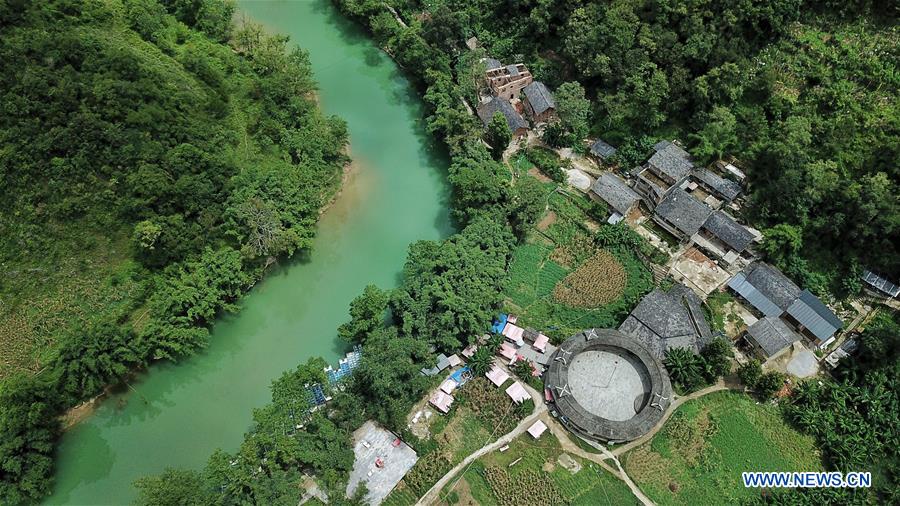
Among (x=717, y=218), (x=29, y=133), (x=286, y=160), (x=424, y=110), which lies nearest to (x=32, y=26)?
(x=29, y=133)

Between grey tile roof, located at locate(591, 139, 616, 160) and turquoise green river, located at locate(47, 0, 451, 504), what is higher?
grey tile roof, located at locate(591, 139, 616, 160)

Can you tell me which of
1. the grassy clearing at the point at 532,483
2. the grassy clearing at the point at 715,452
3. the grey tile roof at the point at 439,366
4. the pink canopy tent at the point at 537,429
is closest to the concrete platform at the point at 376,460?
the grassy clearing at the point at 532,483

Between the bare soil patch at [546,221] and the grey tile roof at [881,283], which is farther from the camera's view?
the bare soil patch at [546,221]

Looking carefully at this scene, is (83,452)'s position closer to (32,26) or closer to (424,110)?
(32,26)

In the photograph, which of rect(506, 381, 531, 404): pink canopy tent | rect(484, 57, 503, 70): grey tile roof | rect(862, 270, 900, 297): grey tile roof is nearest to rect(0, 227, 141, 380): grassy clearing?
rect(506, 381, 531, 404): pink canopy tent

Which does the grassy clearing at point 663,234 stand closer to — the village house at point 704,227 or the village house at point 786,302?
the village house at point 704,227

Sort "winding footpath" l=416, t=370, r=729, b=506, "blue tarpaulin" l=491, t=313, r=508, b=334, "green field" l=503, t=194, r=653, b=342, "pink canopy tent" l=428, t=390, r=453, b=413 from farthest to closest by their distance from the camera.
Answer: "green field" l=503, t=194, r=653, b=342 → "blue tarpaulin" l=491, t=313, r=508, b=334 → "pink canopy tent" l=428, t=390, r=453, b=413 → "winding footpath" l=416, t=370, r=729, b=506

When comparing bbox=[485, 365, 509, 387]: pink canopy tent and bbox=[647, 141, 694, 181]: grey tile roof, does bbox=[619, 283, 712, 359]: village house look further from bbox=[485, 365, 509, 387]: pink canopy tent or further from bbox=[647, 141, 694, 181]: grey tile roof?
bbox=[647, 141, 694, 181]: grey tile roof
